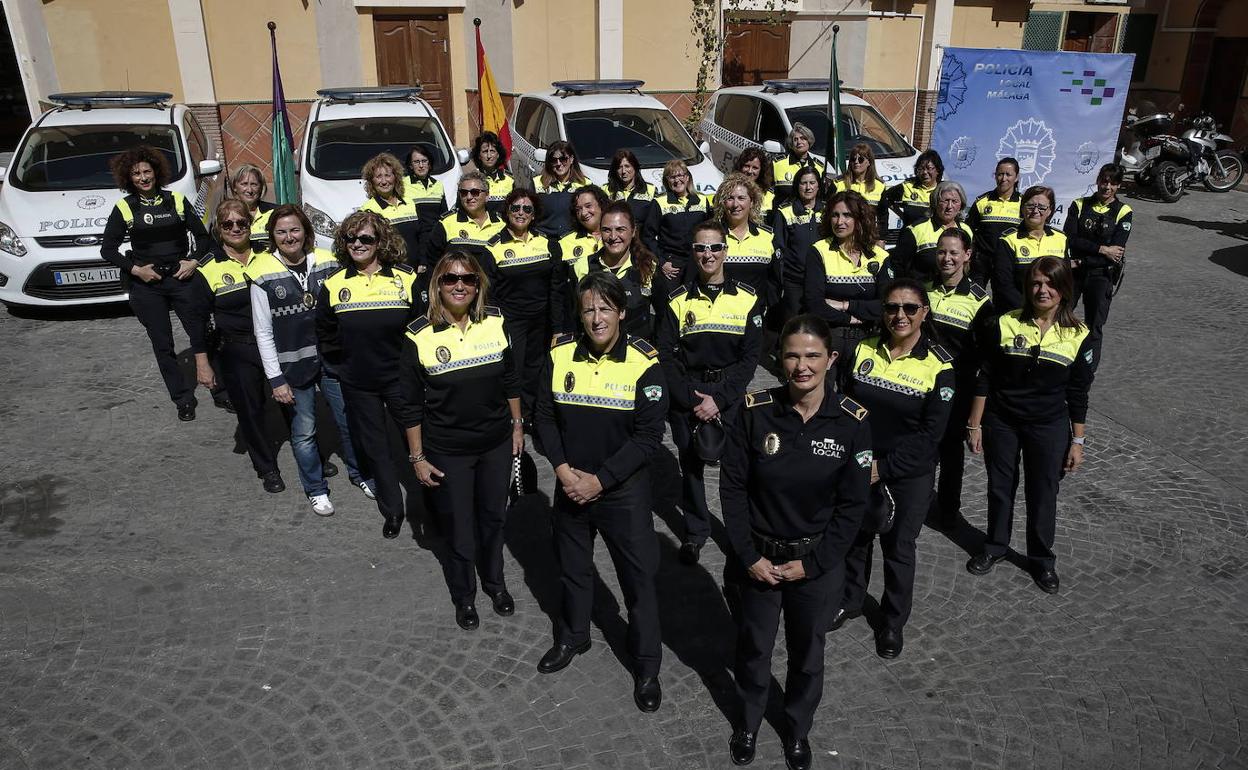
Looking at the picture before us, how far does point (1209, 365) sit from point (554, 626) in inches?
281

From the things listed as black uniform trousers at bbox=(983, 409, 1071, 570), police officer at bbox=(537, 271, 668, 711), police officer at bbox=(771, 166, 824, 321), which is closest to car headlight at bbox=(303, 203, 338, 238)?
police officer at bbox=(771, 166, 824, 321)

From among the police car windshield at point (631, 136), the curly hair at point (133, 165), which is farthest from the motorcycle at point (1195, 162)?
the curly hair at point (133, 165)

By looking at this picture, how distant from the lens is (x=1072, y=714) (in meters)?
4.41

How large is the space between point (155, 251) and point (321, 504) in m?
3.02

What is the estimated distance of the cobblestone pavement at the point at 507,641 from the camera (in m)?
4.26

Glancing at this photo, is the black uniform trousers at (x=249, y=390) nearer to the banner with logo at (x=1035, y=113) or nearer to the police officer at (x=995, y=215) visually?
the police officer at (x=995, y=215)

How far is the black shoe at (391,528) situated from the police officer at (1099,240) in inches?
233

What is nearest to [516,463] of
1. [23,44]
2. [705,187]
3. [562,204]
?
[562,204]

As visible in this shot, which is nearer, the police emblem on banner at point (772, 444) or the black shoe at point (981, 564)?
the police emblem on banner at point (772, 444)

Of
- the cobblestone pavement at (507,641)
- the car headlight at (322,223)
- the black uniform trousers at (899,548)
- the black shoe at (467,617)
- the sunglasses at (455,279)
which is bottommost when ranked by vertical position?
the cobblestone pavement at (507,641)

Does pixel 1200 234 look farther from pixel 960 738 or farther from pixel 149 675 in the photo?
pixel 149 675

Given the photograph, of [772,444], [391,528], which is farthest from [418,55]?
[772,444]

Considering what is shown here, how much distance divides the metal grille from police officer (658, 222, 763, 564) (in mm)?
19530

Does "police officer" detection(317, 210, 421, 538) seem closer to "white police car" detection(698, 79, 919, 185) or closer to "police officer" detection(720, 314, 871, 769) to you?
"police officer" detection(720, 314, 871, 769)
